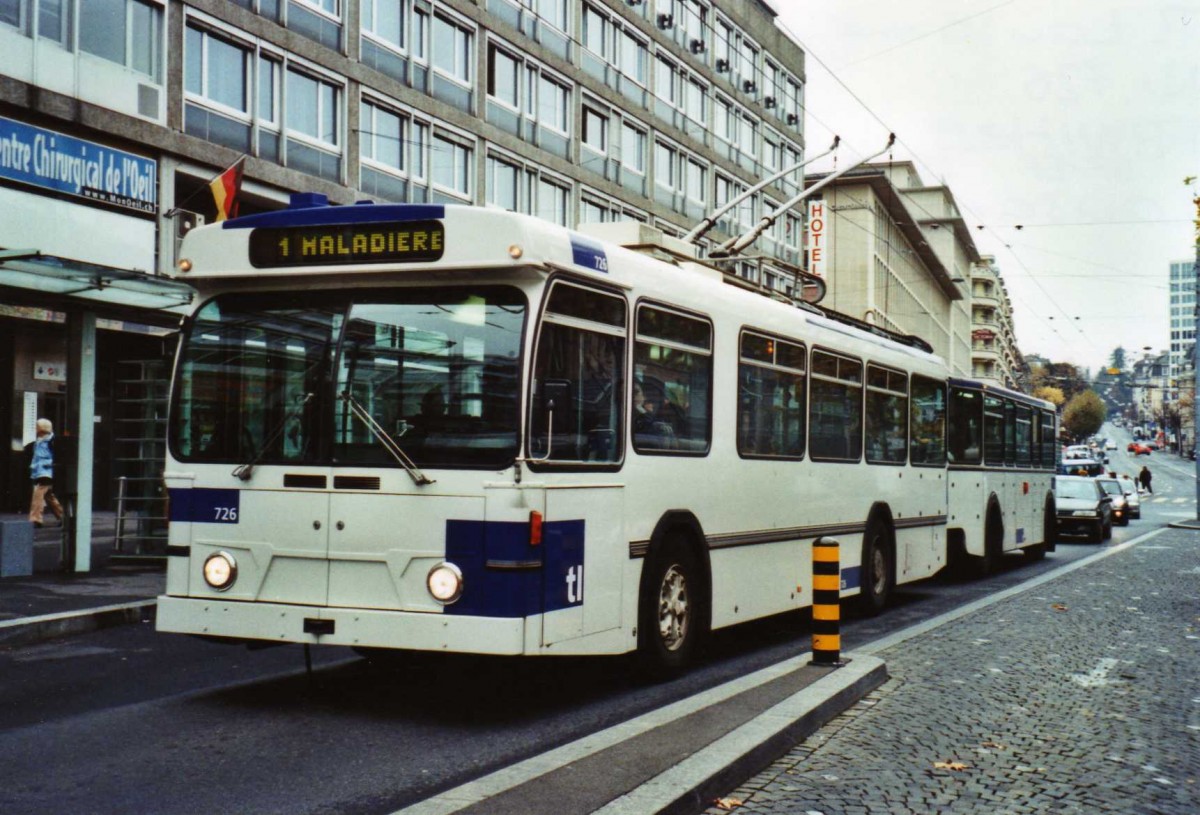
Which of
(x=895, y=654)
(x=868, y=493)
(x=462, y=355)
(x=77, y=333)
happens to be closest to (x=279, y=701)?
(x=462, y=355)

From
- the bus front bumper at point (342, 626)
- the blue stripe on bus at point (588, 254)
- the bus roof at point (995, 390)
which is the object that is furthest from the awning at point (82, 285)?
the bus roof at point (995, 390)

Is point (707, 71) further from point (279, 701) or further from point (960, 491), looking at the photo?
point (279, 701)

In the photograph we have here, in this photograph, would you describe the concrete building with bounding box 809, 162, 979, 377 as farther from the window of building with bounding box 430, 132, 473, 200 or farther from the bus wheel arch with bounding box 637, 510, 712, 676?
the bus wheel arch with bounding box 637, 510, 712, 676

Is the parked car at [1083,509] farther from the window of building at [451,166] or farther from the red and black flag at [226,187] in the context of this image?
the red and black flag at [226,187]

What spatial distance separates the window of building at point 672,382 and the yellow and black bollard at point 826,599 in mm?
1110

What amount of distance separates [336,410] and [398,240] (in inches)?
39.7

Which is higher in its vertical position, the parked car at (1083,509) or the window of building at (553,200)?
the window of building at (553,200)

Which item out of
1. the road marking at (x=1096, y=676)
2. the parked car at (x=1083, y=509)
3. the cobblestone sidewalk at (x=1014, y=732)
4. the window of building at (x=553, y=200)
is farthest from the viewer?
the window of building at (x=553, y=200)

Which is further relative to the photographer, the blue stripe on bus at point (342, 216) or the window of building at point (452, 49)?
the window of building at point (452, 49)

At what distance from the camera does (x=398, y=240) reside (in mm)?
7180

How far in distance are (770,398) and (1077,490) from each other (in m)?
23.1

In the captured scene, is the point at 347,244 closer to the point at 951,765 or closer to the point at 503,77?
the point at 951,765

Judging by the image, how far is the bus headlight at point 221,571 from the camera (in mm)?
7285

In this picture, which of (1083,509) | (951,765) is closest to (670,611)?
(951,765)
